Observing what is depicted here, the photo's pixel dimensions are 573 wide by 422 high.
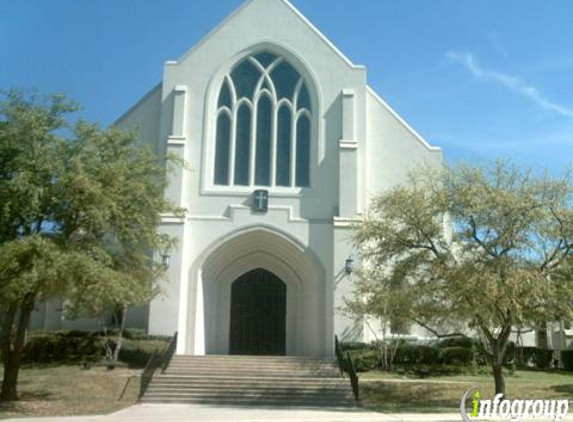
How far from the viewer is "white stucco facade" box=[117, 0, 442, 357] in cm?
2258

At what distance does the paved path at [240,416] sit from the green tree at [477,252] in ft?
8.30

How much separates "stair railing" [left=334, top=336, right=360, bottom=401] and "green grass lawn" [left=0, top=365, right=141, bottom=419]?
5657 millimetres

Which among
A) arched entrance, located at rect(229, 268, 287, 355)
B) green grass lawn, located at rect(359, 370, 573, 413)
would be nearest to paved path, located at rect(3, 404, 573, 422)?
green grass lawn, located at rect(359, 370, 573, 413)

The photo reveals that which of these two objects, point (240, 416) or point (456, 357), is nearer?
point (240, 416)

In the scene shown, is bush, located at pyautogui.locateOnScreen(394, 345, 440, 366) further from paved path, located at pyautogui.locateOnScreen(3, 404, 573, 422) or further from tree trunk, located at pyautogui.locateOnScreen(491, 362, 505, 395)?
paved path, located at pyautogui.locateOnScreen(3, 404, 573, 422)

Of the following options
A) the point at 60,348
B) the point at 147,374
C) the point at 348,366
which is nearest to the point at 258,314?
the point at 348,366

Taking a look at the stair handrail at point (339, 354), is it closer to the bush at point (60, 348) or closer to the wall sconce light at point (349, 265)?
the wall sconce light at point (349, 265)

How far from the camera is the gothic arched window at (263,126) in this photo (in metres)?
24.0

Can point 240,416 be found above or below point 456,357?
below

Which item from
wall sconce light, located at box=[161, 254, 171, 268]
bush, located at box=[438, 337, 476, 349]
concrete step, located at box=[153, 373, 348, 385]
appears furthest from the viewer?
wall sconce light, located at box=[161, 254, 171, 268]

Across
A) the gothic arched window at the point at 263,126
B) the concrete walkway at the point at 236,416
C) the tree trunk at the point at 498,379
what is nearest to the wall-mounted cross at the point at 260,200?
the gothic arched window at the point at 263,126

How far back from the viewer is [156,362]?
62.8 feet

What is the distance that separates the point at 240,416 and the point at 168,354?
6.21 meters

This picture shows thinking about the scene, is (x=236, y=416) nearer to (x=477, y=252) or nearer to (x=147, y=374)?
(x=147, y=374)
